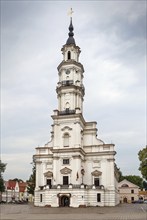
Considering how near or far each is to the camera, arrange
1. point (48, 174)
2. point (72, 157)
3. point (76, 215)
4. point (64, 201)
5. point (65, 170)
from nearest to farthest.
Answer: point (76, 215)
point (64, 201)
point (65, 170)
point (72, 157)
point (48, 174)

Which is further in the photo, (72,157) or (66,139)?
(66,139)

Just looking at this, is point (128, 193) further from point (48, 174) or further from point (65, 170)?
point (65, 170)

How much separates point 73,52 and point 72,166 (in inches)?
934

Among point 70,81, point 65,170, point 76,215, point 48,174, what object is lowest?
point 76,215

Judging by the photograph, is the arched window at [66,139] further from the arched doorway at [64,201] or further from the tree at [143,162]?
the tree at [143,162]

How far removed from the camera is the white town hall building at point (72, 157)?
53281 millimetres

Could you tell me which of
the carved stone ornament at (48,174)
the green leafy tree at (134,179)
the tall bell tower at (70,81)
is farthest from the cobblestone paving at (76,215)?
the green leafy tree at (134,179)

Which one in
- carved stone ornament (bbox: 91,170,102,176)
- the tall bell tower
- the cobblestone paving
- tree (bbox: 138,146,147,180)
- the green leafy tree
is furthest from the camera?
the green leafy tree

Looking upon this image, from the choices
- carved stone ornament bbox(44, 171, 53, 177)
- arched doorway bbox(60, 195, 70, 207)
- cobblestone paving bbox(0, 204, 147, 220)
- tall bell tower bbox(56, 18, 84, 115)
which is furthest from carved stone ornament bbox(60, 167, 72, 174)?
cobblestone paving bbox(0, 204, 147, 220)

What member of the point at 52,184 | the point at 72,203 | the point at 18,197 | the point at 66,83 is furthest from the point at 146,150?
the point at 18,197

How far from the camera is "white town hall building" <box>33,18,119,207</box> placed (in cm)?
5328

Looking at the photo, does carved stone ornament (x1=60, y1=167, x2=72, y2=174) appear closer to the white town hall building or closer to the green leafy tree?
the white town hall building

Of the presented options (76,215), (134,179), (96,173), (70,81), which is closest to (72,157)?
(96,173)

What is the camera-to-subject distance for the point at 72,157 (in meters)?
55.2
